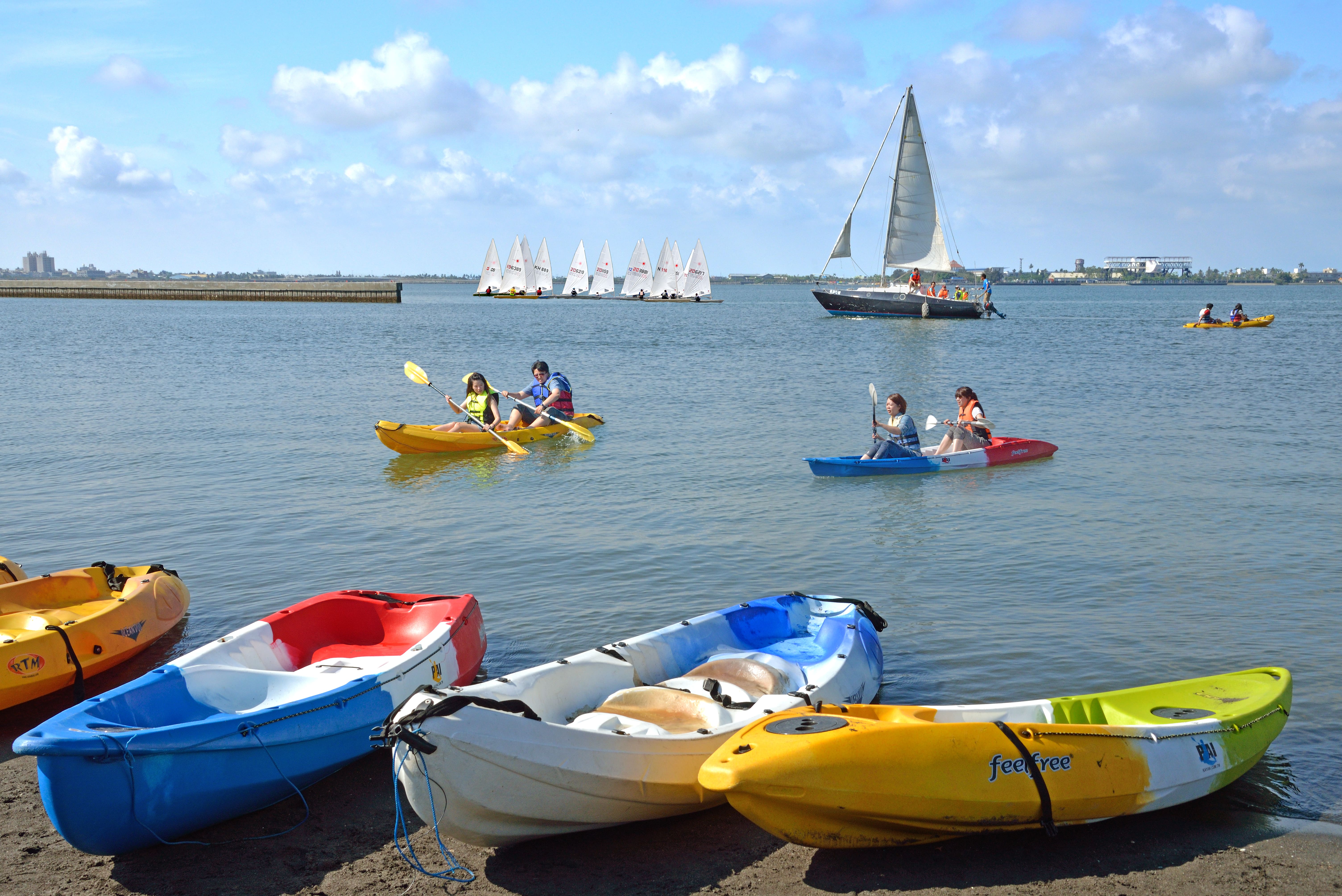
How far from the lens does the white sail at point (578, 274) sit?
97562 millimetres

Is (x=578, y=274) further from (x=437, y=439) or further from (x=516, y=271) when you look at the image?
(x=437, y=439)

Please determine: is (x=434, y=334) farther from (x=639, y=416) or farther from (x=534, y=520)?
(x=534, y=520)

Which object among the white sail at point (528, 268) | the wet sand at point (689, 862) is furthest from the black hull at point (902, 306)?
the wet sand at point (689, 862)

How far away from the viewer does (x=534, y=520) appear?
1278cm

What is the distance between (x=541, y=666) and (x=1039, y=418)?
1845cm

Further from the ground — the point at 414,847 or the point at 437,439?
the point at 437,439

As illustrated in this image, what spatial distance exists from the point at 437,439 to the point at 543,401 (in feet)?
8.70

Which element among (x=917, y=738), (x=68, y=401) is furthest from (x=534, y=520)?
(x=68, y=401)

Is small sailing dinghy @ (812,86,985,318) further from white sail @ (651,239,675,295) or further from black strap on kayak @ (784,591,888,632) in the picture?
black strap on kayak @ (784,591,888,632)

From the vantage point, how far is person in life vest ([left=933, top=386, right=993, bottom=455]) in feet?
50.9

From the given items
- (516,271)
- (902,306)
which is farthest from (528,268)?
Answer: (902,306)

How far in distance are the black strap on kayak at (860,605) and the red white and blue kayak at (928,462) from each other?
6.91m

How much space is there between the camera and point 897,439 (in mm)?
15133

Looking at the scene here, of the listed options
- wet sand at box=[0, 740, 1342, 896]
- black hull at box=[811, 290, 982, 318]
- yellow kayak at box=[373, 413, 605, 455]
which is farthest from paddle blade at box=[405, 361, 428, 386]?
black hull at box=[811, 290, 982, 318]
